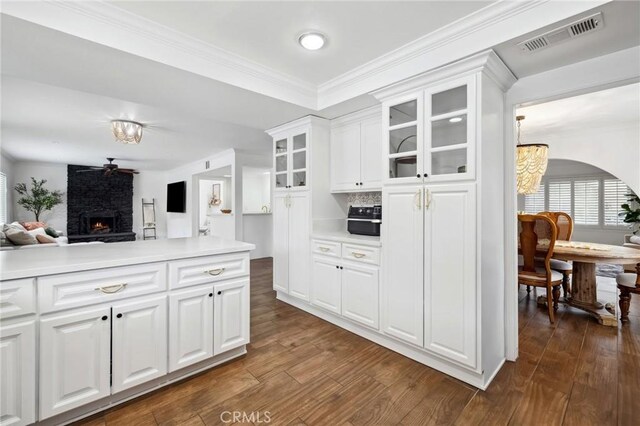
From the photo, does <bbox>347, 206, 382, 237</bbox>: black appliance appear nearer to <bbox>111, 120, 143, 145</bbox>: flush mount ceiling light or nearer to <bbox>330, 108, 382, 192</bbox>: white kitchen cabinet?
<bbox>330, 108, 382, 192</bbox>: white kitchen cabinet

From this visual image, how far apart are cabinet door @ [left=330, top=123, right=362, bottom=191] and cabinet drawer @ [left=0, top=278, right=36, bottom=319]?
2.60 metres

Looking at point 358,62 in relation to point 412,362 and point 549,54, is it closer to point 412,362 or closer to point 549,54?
point 549,54

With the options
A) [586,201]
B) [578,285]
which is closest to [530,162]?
[578,285]

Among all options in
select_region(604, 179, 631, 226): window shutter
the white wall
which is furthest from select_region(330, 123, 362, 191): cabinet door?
the white wall

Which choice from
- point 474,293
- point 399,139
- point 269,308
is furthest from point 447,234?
point 269,308

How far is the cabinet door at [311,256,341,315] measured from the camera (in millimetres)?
2877

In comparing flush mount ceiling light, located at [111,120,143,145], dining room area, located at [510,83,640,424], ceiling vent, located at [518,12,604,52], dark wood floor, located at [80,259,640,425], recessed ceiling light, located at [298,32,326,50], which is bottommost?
dark wood floor, located at [80,259,640,425]

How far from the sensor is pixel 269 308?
340 centimetres

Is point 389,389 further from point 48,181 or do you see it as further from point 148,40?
point 48,181

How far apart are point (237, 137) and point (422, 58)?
3421 millimetres

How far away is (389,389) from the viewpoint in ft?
6.27

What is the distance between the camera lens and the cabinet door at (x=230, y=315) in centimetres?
210

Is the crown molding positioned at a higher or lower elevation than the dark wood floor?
higher

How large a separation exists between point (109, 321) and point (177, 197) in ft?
23.9
